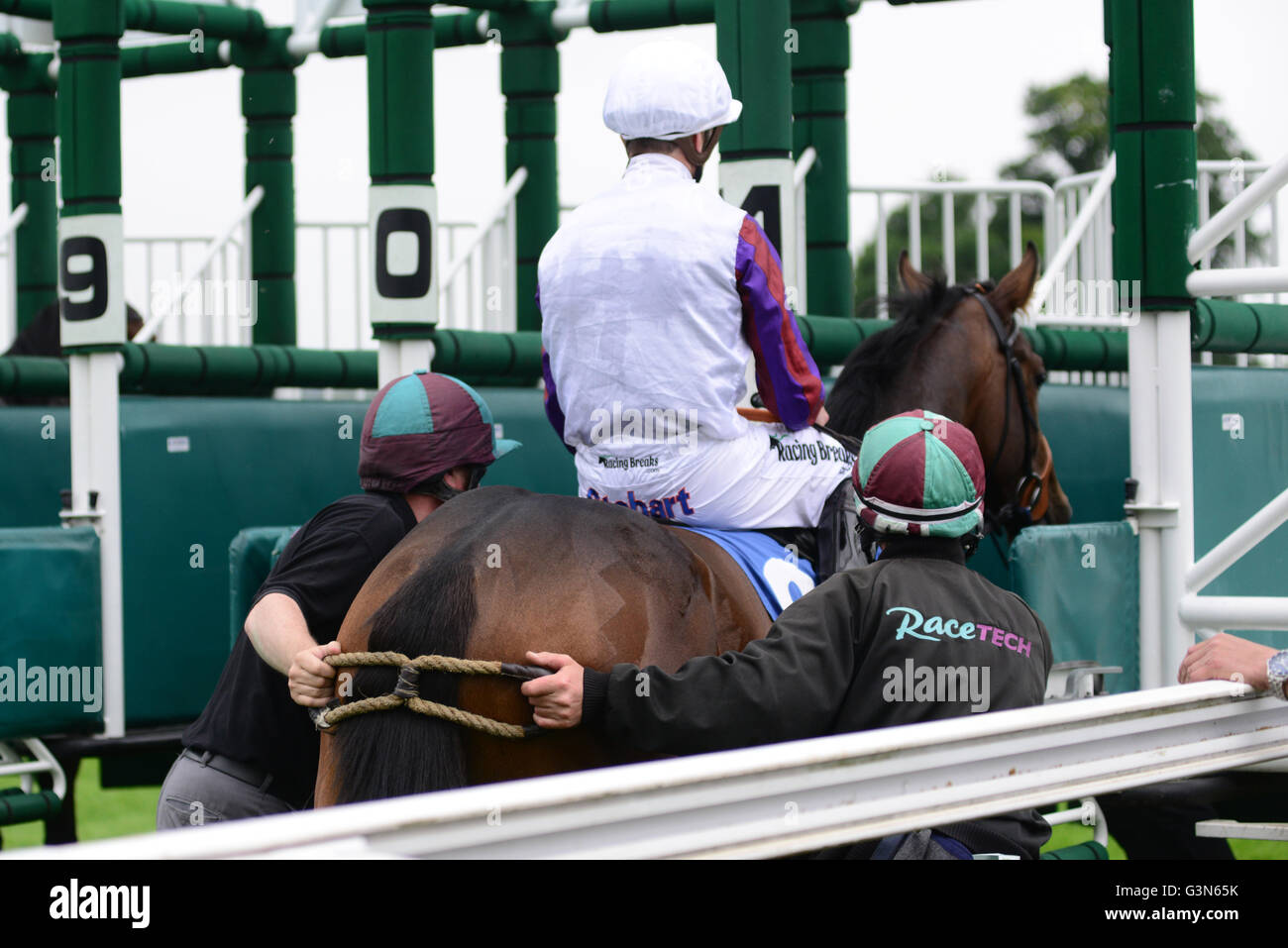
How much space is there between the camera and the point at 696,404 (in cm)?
327

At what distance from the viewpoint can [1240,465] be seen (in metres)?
5.21

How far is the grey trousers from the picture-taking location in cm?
341

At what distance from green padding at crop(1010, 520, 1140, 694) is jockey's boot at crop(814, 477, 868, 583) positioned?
3.85 ft

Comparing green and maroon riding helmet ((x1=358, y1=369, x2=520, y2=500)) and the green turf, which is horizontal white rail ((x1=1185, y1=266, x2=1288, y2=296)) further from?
the green turf

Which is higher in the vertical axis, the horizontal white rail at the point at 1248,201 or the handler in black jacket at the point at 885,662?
the horizontal white rail at the point at 1248,201

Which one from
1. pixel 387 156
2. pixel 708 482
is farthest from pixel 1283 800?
pixel 387 156

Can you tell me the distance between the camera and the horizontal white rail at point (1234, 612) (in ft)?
12.7

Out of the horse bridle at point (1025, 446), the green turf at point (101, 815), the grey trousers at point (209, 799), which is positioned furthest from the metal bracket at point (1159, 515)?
the green turf at point (101, 815)

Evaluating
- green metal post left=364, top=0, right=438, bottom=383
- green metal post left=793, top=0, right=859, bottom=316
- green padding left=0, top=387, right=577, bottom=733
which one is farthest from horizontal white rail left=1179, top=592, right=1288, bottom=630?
green metal post left=793, top=0, right=859, bottom=316

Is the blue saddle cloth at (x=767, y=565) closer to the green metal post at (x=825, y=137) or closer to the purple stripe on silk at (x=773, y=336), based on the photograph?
the purple stripe on silk at (x=773, y=336)

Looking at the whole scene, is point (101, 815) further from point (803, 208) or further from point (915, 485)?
point (915, 485)

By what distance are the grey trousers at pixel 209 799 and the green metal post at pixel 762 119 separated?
2.49 meters
